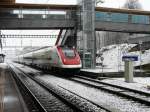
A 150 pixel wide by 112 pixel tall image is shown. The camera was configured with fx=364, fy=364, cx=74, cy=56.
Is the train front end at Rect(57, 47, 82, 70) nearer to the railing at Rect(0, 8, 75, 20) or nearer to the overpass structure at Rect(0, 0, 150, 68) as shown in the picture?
the overpass structure at Rect(0, 0, 150, 68)

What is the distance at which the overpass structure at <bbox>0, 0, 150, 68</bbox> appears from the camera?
40.9 meters

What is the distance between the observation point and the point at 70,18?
4247cm

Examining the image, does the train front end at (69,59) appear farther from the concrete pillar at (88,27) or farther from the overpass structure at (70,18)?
the concrete pillar at (88,27)

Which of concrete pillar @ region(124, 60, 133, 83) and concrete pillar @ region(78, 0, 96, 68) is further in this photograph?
concrete pillar @ region(78, 0, 96, 68)

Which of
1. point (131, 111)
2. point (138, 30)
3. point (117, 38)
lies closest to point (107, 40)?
point (117, 38)

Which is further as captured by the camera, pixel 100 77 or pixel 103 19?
pixel 103 19

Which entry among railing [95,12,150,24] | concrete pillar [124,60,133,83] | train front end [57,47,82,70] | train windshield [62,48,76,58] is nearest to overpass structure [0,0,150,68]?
railing [95,12,150,24]

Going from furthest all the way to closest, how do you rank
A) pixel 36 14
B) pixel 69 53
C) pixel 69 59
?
pixel 36 14 → pixel 69 53 → pixel 69 59

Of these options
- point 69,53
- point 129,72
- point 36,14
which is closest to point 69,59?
point 69,53

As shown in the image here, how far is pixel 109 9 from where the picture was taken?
46.0 metres

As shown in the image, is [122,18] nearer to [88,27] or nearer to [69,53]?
[88,27]

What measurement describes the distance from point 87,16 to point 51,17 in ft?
14.2

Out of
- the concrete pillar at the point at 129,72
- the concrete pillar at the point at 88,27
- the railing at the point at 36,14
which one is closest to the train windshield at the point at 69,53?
the concrete pillar at the point at 129,72

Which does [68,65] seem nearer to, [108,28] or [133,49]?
[108,28]
